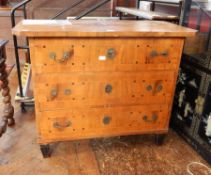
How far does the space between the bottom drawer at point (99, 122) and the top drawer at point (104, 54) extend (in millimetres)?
247

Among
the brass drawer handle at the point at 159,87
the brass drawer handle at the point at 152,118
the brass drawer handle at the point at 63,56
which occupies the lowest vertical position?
the brass drawer handle at the point at 152,118

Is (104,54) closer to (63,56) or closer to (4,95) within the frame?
(63,56)

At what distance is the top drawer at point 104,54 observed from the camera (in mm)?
1127

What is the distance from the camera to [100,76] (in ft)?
4.05

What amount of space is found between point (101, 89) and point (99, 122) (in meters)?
0.21

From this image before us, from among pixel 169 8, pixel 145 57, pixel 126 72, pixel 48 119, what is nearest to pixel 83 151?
pixel 48 119

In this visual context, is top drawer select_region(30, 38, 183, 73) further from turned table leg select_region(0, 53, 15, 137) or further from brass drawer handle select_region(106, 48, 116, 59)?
turned table leg select_region(0, 53, 15, 137)

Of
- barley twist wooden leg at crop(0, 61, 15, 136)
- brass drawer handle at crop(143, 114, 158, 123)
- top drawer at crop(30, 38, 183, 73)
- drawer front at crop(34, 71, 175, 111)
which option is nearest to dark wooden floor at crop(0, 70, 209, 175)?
barley twist wooden leg at crop(0, 61, 15, 136)

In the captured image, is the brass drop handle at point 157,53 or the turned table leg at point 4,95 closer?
the brass drop handle at point 157,53

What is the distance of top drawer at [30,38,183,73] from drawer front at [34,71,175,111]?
41mm

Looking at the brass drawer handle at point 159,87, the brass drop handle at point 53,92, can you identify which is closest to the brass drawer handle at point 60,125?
the brass drop handle at point 53,92

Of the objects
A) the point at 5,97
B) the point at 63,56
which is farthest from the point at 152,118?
the point at 5,97

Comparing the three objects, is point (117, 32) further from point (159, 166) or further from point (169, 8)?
point (169, 8)

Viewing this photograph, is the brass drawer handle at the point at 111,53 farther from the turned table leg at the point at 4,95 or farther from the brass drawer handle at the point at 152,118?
the turned table leg at the point at 4,95
